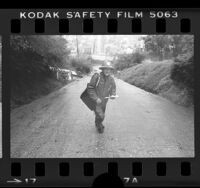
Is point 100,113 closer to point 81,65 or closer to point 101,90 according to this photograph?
point 101,90

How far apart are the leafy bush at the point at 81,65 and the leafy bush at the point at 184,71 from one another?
107 centimetres

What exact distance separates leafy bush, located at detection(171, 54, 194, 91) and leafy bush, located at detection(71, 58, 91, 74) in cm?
107

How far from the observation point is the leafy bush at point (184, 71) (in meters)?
4.72

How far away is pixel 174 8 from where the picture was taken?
4.67 m

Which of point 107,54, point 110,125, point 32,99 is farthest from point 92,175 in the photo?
point 107,54

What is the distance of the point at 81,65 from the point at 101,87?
1.37 feet

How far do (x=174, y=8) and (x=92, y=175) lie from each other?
2226 millimetres

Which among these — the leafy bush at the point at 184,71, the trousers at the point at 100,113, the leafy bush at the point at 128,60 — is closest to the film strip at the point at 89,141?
the leafy bush at the point at 184,71

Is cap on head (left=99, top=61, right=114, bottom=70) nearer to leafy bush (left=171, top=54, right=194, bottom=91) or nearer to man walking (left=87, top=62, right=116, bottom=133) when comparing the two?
man walking (left=87, top=62, right=116, bottom=133)

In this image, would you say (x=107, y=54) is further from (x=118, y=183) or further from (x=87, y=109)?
(x=118, y=183)

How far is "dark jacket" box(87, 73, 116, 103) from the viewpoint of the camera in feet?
15.8

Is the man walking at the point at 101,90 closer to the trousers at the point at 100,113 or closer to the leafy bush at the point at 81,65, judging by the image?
the trousers at the point at 100,113

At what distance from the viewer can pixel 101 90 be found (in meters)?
4.84

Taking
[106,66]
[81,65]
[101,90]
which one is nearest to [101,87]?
[101,90]
